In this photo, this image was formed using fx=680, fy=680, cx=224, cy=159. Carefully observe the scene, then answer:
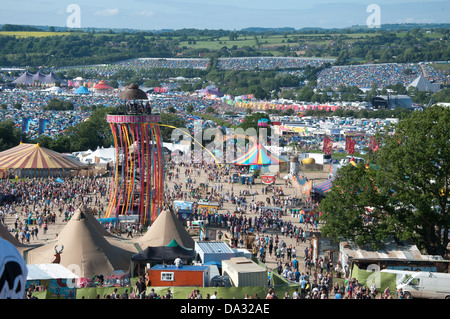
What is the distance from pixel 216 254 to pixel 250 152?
1106 inches

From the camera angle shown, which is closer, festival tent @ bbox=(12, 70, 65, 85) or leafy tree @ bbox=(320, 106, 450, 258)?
leafy tree @ bbox=(320, 106, 450, 258)

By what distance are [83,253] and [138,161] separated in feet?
34.3

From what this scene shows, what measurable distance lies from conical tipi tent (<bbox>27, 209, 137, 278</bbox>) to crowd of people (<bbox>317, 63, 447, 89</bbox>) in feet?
452

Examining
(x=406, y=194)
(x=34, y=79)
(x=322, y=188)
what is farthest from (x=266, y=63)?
(x=406, y=194)

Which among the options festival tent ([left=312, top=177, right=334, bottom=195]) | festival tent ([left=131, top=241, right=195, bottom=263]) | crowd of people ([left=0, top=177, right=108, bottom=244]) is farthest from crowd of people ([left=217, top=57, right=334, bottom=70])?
festival tent ([left=131, top=241, right=195, bottom=263])

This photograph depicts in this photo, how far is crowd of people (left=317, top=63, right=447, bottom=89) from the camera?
15704 cm

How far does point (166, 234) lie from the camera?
64.0 ft

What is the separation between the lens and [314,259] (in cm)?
2064

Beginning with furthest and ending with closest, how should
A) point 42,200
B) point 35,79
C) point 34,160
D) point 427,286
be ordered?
point 35,79
point 34,160
point 42,200
point 427,286

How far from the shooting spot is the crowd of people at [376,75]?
515ft

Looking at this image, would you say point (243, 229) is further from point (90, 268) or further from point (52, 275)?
point (52, 275)

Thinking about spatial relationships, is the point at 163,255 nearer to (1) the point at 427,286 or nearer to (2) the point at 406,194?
(1) the point at 427,286

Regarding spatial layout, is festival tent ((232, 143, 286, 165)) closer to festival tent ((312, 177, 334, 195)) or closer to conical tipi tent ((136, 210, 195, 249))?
festival tent ((312, 177, 334, 195))
